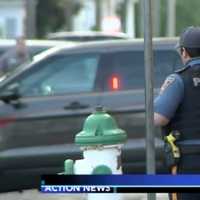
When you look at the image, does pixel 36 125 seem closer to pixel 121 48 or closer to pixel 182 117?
pixel 121 48

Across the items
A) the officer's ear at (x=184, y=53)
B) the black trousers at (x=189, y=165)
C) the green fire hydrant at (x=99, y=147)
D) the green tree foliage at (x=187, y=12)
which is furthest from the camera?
the green tree foliage at (x=187, y=12)

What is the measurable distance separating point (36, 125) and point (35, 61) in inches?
29.3

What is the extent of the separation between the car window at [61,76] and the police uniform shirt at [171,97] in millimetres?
3760

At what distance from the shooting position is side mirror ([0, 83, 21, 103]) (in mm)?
8844

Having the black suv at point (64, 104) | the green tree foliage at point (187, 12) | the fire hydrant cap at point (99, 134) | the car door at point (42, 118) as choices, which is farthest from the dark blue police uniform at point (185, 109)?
the green tree foliage at point (187, 12)

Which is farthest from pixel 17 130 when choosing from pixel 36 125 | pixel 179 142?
pixel 179 142

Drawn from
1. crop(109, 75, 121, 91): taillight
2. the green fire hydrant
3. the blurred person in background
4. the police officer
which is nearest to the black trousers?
the police officer

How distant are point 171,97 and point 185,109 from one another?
0.42 feet

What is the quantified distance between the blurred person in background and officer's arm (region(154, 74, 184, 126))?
8.69 metres

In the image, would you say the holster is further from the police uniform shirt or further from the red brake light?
the red brake light

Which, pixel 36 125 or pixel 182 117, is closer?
pixel 182 117

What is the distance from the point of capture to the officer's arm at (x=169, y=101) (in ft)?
17.4

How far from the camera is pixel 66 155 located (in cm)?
877

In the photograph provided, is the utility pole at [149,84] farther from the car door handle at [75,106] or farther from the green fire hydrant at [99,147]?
the car door handle at [75,106]
